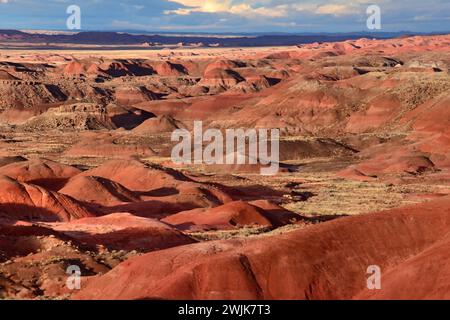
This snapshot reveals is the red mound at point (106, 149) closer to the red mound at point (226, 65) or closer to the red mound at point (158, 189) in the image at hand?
the red mound at point (158, 189)

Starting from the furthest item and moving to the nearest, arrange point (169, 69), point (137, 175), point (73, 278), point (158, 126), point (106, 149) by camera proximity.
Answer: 1. point (169, 69)
2. point (158, 126)
3. point (106, 149)
4. point (137, 175)
5. point (73, 278)

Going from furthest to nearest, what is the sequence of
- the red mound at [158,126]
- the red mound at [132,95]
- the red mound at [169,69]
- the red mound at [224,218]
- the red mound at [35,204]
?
the red mound at [169,69], the red mound at [132,95], the red mound at [158,126], the red mound at [35,204], the red mound at [224,218]

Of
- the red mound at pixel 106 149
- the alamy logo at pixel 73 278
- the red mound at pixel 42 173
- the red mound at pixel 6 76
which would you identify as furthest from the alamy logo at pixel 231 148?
the alamy logo at pixel 73 278

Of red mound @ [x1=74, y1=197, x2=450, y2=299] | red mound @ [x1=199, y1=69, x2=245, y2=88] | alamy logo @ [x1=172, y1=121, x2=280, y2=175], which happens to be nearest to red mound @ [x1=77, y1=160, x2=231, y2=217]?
alamy logo @ [x1=172, y1=121, x2=280, y2=175]

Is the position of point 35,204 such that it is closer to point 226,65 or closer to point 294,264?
point 294,264

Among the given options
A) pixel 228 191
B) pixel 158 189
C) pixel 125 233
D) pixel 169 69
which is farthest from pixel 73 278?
pixel 169 69

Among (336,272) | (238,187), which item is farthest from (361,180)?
(336,272)
